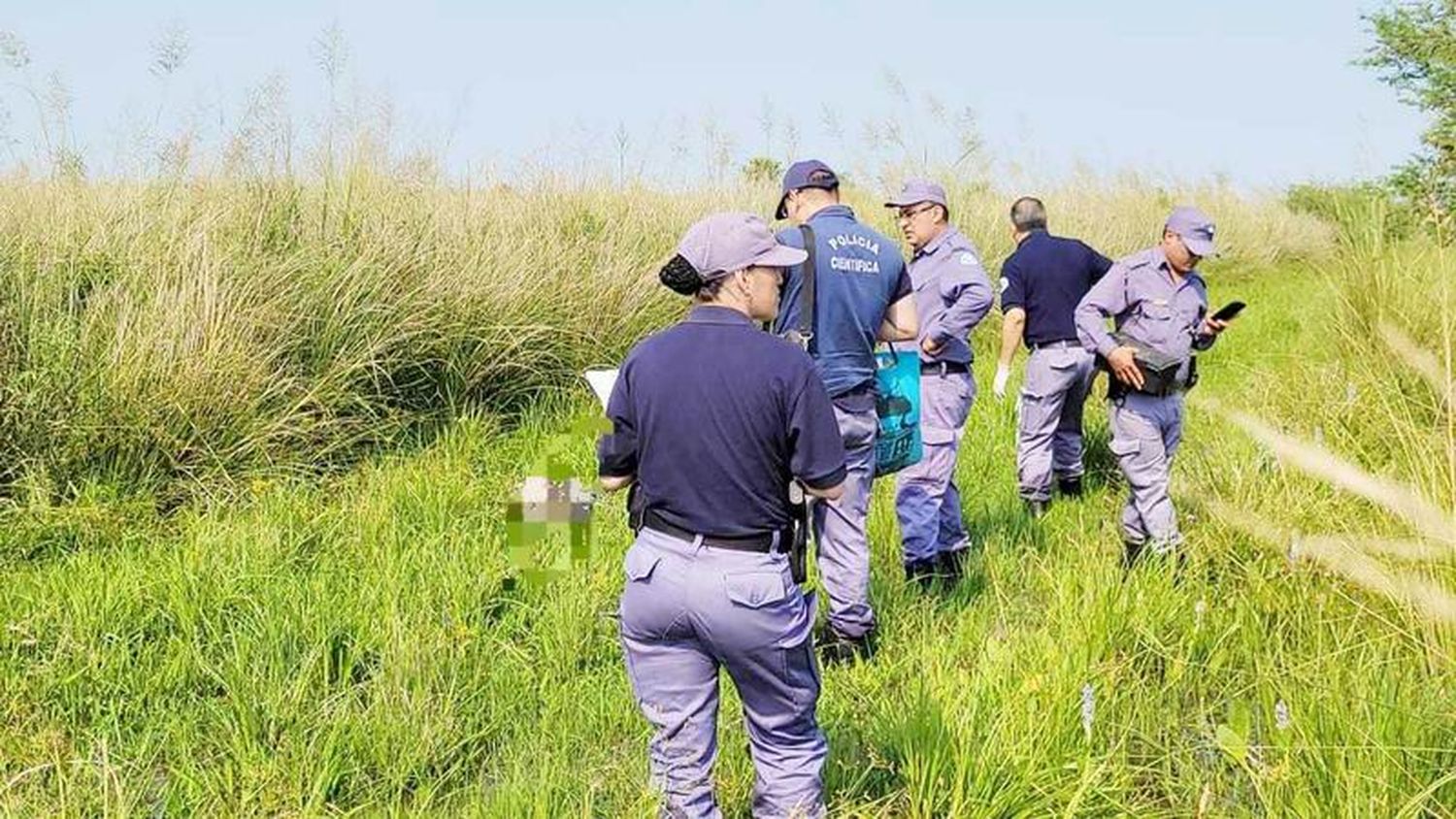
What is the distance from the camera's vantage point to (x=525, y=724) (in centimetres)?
348

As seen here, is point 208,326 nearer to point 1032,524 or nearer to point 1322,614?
point 1032,524

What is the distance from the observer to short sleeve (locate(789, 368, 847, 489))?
8.65ft

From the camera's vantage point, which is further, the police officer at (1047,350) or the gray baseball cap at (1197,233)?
the police officer at (1047,350)

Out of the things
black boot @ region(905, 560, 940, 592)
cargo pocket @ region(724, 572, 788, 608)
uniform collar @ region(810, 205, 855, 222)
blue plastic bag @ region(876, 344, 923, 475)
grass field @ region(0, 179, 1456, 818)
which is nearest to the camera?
cargo pocket @ region(724, 572, 788, 608)

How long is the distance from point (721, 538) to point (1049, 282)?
4599mm

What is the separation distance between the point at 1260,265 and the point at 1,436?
811 inches

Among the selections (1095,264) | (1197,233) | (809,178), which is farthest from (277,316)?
(1095,264)

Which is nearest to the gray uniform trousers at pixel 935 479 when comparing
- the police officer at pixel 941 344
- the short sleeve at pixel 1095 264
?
the police officer at pixel 941 344

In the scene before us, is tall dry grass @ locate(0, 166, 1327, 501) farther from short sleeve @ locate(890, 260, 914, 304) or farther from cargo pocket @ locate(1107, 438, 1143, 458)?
cargo pocket @ locate(1107, 438, 1143, 458)

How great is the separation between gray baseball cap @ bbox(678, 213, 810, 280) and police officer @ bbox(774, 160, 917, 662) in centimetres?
130

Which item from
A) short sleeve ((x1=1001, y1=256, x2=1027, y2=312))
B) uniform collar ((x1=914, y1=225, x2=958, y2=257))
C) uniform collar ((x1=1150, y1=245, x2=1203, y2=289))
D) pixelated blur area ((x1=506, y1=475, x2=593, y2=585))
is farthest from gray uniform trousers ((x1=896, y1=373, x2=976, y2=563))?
pixelated blur area ((x1=506, y1=475, x2=593, y2=585))

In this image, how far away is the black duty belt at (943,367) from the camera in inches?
214

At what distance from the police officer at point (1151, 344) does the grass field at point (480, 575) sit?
0.87 feet

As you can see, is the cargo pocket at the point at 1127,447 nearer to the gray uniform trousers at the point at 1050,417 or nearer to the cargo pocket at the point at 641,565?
the gray uniform trousers at the point at 1050,417
